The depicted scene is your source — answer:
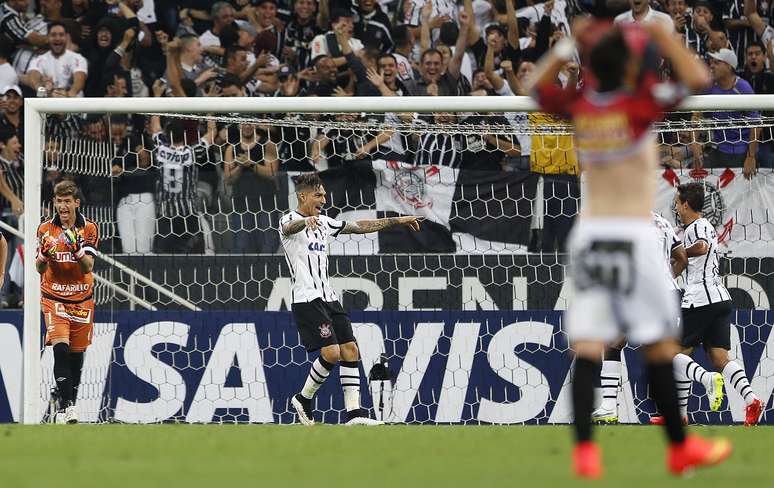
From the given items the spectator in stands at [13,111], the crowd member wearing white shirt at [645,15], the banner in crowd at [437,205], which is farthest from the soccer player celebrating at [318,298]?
the crowd member wearing white shirt at [645,15]

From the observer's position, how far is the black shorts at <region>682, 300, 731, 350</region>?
39.1 feet

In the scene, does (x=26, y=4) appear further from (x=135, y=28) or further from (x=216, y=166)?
(x=216, y=166)

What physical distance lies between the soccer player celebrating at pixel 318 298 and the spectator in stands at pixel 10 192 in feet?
12.8

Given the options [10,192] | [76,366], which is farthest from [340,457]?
[10,192]

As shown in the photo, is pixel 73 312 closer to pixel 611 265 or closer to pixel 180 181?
pixel 180 181

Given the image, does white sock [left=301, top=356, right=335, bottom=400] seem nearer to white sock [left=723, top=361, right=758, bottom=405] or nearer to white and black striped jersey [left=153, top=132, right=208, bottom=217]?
white and black striped jersey [left=153, top=132, right=208, bottom=217]

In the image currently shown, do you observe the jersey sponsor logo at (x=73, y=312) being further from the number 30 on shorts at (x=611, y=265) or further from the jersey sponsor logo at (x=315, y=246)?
the number 30 on shorts at (x=611, y=265)

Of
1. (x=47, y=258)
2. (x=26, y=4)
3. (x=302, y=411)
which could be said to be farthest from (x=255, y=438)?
(x=26, y=4)

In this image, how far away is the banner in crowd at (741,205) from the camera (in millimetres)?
12906

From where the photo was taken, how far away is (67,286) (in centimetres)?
1196

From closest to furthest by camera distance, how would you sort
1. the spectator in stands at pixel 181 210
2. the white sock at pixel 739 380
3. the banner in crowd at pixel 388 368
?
the white sock at pixel 739 380, the banner in crowd at pixel 388 368, the spectator in stands at pixel 181 210

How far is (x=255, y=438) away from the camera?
9000 mm

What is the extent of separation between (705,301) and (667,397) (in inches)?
237

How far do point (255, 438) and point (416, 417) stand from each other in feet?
13.4
